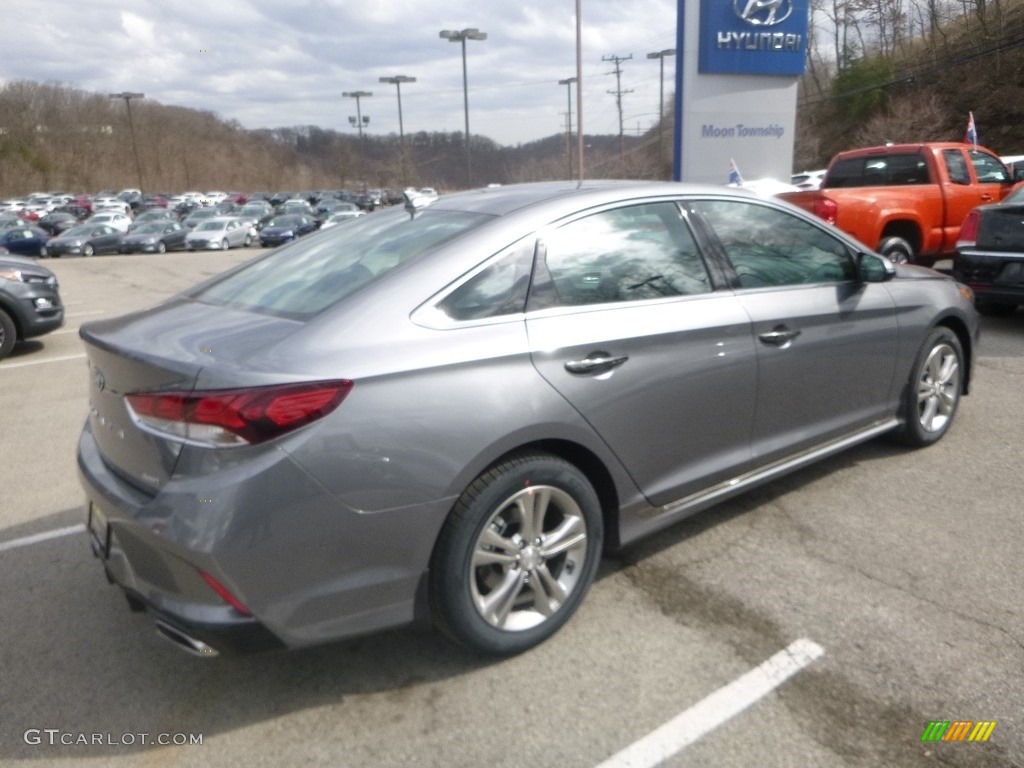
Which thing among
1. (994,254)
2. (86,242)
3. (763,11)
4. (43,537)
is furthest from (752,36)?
(86,242)

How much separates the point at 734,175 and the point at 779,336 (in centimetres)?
1180

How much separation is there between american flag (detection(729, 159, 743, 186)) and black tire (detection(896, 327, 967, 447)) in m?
9.66

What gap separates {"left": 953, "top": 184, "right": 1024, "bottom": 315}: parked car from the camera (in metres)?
7.91

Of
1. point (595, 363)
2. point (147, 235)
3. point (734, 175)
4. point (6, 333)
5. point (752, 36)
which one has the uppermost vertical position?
point (752, 36)

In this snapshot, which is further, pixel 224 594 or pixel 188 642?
pixel 188 642

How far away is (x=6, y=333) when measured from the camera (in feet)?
30.0

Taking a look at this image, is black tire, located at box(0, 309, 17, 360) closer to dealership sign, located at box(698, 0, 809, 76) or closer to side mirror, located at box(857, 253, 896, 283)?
side mirror, located at box(857, 253, 896, 283)

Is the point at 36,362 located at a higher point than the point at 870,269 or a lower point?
lower

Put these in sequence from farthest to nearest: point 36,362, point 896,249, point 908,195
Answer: point 896,249 → point 908,195 → point 36,362

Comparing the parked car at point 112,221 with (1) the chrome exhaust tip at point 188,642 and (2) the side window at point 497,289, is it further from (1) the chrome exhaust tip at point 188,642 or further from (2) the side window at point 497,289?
(1) the chrome exhaust tip at point 188,642

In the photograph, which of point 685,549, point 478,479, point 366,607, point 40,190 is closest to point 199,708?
point 366,607

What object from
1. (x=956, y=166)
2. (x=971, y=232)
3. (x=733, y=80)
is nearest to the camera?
(x=971, y=232)

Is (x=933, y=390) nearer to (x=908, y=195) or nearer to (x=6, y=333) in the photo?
(x=908, y=195)

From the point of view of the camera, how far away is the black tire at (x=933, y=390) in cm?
473
